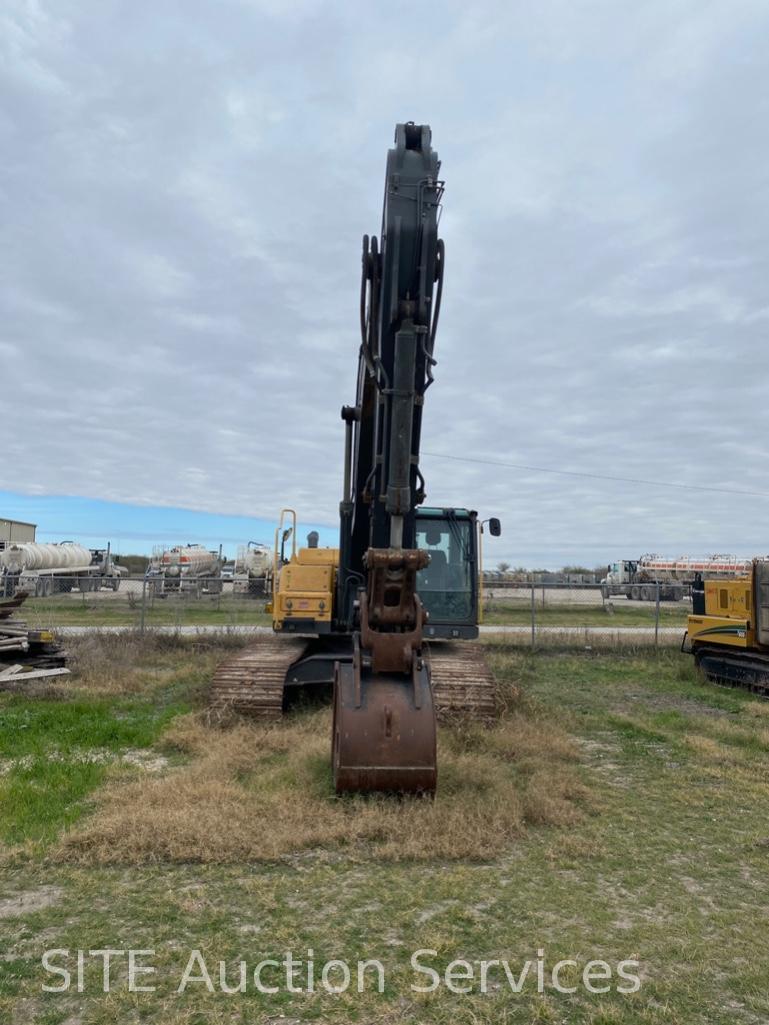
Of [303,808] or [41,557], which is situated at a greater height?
[41,557]

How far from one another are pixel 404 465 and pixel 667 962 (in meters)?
4.10

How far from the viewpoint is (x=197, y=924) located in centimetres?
403

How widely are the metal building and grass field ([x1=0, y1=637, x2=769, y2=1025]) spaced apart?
49.8 meters

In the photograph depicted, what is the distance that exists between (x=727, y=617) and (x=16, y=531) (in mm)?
52820

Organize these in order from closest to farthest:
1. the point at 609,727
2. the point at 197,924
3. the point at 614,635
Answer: the point at 197,924 → the point at 609,727 → the point at 614,635

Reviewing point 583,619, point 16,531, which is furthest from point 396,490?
point 16,531

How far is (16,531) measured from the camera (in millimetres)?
55188

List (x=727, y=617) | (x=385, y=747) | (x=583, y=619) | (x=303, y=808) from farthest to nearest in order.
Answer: (x=583, y=619), (x=727, y=617), (x=385, y=747), (x=303, y=808)

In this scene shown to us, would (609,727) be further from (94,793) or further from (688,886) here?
(94,793)

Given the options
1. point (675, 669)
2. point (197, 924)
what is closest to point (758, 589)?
point (675, 669)

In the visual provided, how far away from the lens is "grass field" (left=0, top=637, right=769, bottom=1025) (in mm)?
3391

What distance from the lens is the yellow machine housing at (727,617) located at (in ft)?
43.7

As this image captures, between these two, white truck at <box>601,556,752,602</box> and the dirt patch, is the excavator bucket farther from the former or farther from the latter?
white truck at <box>601,556,752,602</box>

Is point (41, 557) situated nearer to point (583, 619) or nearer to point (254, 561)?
point (254, 561)
